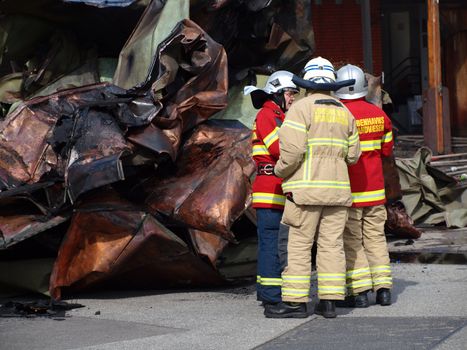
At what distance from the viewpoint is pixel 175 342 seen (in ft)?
21.6

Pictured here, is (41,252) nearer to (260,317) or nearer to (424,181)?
(260,317)

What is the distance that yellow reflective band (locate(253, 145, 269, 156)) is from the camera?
747 centimetres

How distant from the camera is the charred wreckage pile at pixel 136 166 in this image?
790 cm

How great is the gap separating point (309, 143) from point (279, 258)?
0.82 meters

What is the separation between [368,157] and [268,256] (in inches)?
39.5

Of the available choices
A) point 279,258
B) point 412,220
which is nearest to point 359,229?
point 279,258

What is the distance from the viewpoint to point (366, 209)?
7773 mm

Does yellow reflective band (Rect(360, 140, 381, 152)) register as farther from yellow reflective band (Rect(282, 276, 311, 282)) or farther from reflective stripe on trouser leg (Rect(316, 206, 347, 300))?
yellow reflective band (Rect(282, 276, 311, 282))

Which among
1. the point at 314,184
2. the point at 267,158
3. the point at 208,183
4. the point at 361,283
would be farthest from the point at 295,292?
the point at 208,183

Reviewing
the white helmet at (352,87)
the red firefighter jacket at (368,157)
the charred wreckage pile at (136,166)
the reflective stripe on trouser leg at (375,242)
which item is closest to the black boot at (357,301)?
the reflective stripe on trouser leg at (375,242)

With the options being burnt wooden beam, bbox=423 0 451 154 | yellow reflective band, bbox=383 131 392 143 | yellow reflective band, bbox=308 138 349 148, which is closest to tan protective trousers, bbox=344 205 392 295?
yellow reflective band, bbox=383 131 392 143

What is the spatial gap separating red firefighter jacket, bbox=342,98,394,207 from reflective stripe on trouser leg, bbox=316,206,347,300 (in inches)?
15.2

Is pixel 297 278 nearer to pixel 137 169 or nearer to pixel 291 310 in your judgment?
pixel 291 310

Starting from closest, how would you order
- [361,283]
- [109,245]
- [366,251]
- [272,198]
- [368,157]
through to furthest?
1. [272,198]
2. [361,283]
3. [368,157]
4. [366,251]
5. [109,245]
